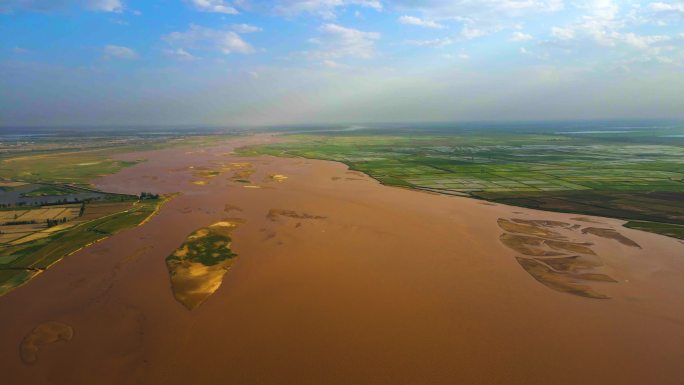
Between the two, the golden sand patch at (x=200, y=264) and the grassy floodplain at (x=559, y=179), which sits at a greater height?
the grassy floodplain at (x=559, y=179)

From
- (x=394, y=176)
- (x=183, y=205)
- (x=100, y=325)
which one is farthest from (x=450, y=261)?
(x=394, y=176)

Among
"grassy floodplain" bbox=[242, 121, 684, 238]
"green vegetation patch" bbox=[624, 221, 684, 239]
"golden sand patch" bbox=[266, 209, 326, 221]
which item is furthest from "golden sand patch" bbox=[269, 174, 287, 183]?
"green vegetation patch" bbox=[624, 221, 684, 239]

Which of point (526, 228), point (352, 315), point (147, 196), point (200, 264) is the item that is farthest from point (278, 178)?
point (352, 315)

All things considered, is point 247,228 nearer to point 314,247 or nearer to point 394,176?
point 314,247

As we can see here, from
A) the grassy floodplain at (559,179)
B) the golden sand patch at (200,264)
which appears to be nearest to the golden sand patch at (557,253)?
the grassy floodplain at (559,179)

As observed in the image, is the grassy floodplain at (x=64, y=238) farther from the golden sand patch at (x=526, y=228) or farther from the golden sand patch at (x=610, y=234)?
the golden sand patch at (x=610, y=234)

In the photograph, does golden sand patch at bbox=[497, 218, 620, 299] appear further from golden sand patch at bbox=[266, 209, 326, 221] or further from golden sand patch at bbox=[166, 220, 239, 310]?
golden sand patch at bbox=[166, 220, 239, 310]

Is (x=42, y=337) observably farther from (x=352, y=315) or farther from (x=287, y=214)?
(x=287, y=214)
